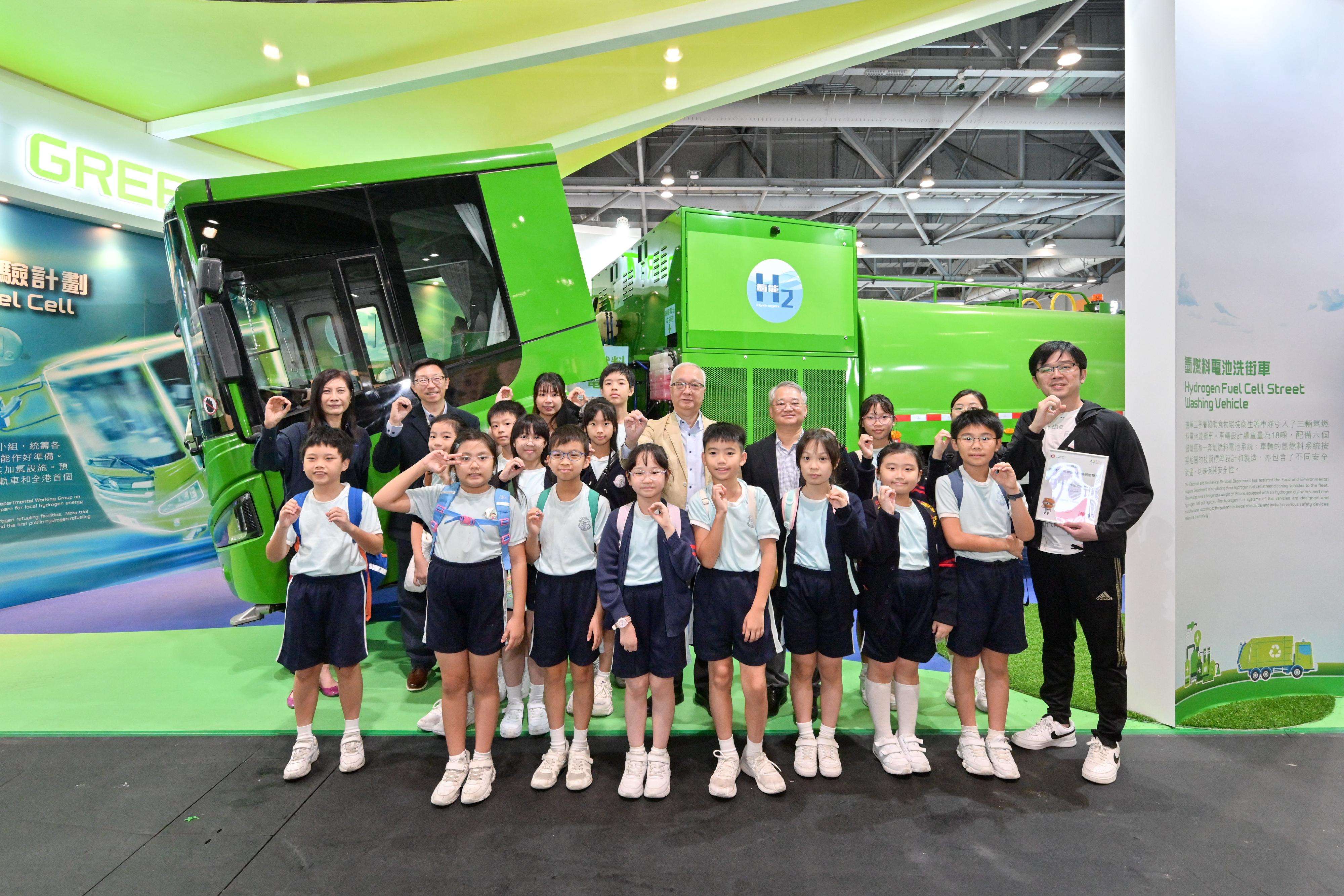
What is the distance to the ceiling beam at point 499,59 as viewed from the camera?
540cm

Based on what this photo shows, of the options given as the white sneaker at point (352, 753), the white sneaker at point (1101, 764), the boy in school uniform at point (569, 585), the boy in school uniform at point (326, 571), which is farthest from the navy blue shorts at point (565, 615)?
the white sneaker at point (1101, 764)

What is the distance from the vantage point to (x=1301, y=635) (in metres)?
3.64

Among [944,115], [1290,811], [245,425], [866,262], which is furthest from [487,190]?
[866,262]

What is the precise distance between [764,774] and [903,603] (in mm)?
982

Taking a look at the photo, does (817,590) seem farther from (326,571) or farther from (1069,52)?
(1069,52)

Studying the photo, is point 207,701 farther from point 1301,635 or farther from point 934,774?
point 1301,635

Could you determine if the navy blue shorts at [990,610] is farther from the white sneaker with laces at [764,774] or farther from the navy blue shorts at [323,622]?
the navy blue shorts at [323,622]

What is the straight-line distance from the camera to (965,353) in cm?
557

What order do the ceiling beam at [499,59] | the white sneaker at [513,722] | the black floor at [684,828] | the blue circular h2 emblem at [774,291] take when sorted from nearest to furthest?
A: 1. the black floor at [684,828]
2. the white sneaker at [513,722]
3. the blue circular h2 emblem at [774,291]
4. the ceiling beam at [499,59]

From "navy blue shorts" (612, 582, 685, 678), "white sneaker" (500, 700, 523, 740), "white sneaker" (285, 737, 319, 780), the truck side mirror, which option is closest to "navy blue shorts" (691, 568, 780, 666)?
"navy blue shorts" (612, 582, 685, 678)

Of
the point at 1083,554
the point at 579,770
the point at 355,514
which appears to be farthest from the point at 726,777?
the point at 355,514

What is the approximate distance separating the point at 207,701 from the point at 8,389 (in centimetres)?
469

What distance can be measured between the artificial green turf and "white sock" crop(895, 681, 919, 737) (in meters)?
1.60

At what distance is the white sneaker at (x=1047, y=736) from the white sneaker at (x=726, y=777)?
145 cm
